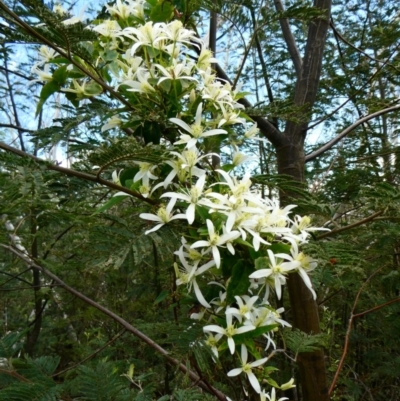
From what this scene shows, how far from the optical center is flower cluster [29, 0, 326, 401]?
0.72 meters

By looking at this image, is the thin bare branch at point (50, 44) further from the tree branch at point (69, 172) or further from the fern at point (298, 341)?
the fern at point (298, 341)

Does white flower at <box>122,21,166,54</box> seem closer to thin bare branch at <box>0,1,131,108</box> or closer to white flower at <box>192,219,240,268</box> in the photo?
thin bare branch at <box>0,1,131,108</box>

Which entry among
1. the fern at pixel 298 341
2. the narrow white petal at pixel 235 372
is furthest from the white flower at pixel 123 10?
the fern at pixel 298 341

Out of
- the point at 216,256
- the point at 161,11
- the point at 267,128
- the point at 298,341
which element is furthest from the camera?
the point at 267,128

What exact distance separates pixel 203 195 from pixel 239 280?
0.55ft

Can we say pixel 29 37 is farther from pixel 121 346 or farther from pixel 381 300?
pixel 381 300

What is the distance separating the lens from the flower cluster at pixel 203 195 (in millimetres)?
722

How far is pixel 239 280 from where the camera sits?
28.9 inches

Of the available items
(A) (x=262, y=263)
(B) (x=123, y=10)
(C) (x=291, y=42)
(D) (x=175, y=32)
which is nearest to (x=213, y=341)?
(A) (x=262, y=263)

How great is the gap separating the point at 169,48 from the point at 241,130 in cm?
72

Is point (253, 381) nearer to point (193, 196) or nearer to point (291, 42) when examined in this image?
point (193, 196)

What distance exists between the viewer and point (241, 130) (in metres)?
1.51

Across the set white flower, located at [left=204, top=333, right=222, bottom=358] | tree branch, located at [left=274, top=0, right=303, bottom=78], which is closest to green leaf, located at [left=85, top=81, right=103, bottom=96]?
white flower, located at [left=204, top=333, right=222, bottom=358]

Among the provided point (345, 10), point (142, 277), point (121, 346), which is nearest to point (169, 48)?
point (121, 346)
